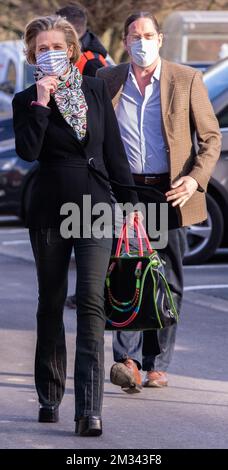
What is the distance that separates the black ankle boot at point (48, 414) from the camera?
6.24m

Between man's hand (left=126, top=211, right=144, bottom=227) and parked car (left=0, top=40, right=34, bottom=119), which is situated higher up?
man's hand (left=126, top=211, right=144, bottom=227)

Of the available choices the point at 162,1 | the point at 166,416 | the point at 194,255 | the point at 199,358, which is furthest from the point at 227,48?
the point at 166,416

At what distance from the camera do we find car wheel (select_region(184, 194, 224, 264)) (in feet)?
38.9

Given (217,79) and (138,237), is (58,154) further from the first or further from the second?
(217,79)

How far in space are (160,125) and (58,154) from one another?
3.47 ft

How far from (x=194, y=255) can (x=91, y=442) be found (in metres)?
6.23

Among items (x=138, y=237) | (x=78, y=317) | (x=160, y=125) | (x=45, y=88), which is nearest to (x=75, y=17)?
(x=160, y=125)

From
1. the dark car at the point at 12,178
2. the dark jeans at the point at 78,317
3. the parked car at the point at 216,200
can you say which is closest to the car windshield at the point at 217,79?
the parked car at the point at 216,200

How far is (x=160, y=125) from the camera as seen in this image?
22.6 feet

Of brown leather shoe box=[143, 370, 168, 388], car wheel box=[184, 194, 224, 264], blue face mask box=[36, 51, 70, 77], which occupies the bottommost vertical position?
car wheel box=[184, 194, 224, 264]

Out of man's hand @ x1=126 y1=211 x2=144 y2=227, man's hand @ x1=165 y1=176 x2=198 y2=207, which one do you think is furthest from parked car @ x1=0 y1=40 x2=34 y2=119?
man's hand @ x1=126 y1=211 x2=144 y2=227

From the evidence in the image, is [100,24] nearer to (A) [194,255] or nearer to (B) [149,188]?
(A) [194,255]

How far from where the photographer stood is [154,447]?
19.0ft

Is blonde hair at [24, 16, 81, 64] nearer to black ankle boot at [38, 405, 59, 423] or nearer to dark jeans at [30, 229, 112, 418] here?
dark jeans at [30, 229, 112, 418]
